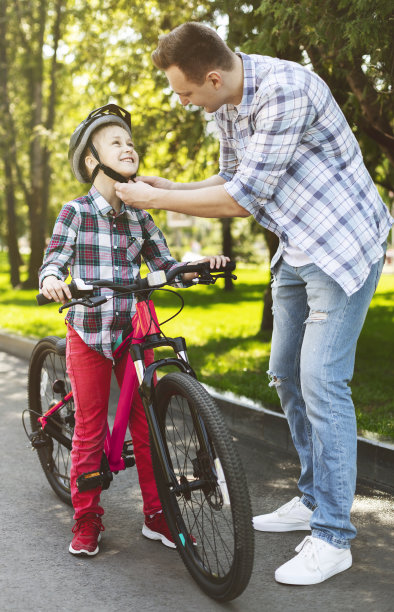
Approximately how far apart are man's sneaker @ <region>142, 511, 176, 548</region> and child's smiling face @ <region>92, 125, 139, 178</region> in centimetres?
158

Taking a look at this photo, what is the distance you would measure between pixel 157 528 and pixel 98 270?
Result: 4.06ft

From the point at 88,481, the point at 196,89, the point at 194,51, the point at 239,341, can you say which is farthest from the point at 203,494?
the point at 239,341

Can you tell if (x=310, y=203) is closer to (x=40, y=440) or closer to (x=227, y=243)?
(x=40, y=440)

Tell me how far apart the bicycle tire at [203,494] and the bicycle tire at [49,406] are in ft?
3.03

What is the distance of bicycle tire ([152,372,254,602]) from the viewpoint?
2.78 meters

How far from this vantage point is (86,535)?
3.47 meters

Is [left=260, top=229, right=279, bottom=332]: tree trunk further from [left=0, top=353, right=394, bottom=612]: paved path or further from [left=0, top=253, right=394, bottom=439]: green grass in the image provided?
[left=0, top=353, right=394, bottom=612]: paved path

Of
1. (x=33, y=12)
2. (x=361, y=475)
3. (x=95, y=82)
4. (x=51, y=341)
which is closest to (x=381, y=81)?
(x=361, y=475)

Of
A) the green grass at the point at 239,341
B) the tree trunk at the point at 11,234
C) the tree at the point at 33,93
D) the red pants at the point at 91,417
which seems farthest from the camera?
the tree trunk at the point at 11,234

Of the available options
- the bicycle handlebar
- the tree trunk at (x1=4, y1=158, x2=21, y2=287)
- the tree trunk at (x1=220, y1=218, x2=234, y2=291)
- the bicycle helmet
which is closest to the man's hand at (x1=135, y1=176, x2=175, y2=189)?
the bicycle helmet

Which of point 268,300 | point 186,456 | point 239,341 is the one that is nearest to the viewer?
point 186,456

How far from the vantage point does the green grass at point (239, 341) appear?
19.8ft

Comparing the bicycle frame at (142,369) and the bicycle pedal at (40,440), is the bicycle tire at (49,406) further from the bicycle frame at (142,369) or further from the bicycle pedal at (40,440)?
the bicycle frame at (142,369)

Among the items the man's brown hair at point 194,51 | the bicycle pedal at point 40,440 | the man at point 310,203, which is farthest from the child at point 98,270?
the bicycle pedal at point 40,440
